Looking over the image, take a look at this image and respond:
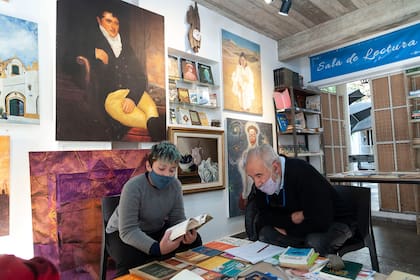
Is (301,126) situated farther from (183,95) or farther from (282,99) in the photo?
(183,95)

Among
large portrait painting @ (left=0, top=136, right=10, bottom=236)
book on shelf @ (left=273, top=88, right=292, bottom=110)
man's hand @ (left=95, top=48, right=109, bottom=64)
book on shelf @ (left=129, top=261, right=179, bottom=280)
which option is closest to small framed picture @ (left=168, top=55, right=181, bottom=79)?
man's hand @ (left=95, top=48, right=109, bottom=64)

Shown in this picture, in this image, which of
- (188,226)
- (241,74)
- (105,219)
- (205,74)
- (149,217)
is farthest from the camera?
(241,74)

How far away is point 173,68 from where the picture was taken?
3.23 meters

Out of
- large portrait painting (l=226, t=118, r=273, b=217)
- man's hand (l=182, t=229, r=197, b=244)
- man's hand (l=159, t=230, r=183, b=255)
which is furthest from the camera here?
large portrait painting (l=226, t=118, r=273, b=217)

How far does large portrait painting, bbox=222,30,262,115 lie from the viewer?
12.3 feet

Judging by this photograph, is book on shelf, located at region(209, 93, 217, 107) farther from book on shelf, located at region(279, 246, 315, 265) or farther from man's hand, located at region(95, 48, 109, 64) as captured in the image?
book on shelf, located at region(279, 246, 315, 265)

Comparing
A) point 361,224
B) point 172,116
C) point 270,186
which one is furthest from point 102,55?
point 361,224

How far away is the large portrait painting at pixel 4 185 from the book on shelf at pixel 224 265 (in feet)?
4.90

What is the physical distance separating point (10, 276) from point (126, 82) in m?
2.33

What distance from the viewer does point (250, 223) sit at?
7.35 feet

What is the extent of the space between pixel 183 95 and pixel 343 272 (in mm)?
2479

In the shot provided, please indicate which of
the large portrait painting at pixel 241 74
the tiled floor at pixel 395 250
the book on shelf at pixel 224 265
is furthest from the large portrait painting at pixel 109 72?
the tiled floor at pixel 395 250

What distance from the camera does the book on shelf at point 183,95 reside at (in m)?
3.27

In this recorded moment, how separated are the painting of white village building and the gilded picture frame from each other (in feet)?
4.26
